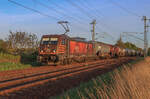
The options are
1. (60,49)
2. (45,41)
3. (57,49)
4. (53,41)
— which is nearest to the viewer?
(57,49)

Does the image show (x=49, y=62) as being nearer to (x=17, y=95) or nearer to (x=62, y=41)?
(x=62, y=41)

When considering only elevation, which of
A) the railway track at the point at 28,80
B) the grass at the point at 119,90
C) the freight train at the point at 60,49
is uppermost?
the freight train at the point at 60,49

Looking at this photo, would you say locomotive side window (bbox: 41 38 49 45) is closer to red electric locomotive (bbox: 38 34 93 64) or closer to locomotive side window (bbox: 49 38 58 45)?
red electric locomotive (bbox: 38 34 93 64)

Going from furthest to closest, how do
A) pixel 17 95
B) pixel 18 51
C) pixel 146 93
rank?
pixel 18 51 < pixel 17 95 < pixel 146 93

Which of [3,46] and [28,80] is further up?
[3,46]

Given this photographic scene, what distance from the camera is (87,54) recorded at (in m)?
25.2

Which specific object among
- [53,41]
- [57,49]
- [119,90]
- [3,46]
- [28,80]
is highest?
[53,41]

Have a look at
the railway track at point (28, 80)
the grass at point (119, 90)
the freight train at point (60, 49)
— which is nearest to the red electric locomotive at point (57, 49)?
the freight train at point (60, 49)

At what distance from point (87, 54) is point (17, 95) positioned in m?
19.1

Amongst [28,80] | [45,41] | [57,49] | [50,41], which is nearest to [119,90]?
[28,80]

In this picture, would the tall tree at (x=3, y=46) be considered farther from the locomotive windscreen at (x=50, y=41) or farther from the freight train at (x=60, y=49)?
the locomotive windscreen at (x=50, y=41)

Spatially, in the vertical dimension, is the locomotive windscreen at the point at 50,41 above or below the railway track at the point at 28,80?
above

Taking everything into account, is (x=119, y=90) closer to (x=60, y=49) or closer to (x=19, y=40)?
(x=60, y=49)

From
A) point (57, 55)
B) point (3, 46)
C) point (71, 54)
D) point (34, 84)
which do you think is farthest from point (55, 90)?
point (3, 46)
